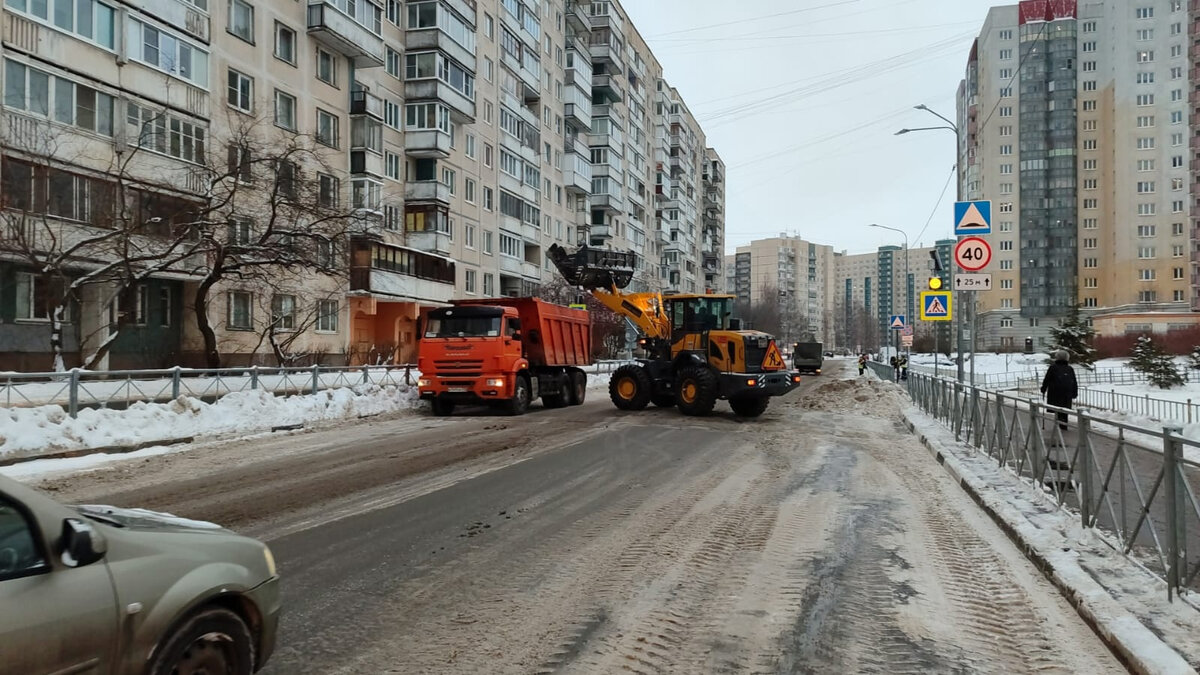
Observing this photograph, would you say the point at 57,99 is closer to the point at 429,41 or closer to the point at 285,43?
the point at 285,43

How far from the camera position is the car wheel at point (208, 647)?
118 inches

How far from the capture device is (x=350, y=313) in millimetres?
36938

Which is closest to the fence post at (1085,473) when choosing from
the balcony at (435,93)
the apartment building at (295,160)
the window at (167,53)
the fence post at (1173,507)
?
the fence post at (1173,507)

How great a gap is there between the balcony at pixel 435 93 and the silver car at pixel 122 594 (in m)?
Answer: 40.7

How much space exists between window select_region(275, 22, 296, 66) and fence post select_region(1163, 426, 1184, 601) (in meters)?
34.6

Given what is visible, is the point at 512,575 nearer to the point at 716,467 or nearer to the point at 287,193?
the point at 716,467

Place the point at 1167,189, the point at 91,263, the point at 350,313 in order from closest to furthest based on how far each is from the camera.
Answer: the point at 91,263
the point at 350,313
the point at 1167,189

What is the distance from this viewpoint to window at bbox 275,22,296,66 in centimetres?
3289

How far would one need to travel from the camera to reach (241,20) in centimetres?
3106

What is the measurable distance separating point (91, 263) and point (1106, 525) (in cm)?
2429

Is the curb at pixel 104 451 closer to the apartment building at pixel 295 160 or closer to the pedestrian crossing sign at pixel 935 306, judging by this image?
the apartment building at pixel 295 160

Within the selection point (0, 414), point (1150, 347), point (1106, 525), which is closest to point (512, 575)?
point (1106, 525)

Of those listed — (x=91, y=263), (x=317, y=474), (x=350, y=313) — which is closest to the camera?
(x=317, y=474)

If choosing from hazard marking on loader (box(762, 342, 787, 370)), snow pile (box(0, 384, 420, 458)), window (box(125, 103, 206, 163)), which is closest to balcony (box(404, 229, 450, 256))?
window (box(125, 103, 206, 163))
